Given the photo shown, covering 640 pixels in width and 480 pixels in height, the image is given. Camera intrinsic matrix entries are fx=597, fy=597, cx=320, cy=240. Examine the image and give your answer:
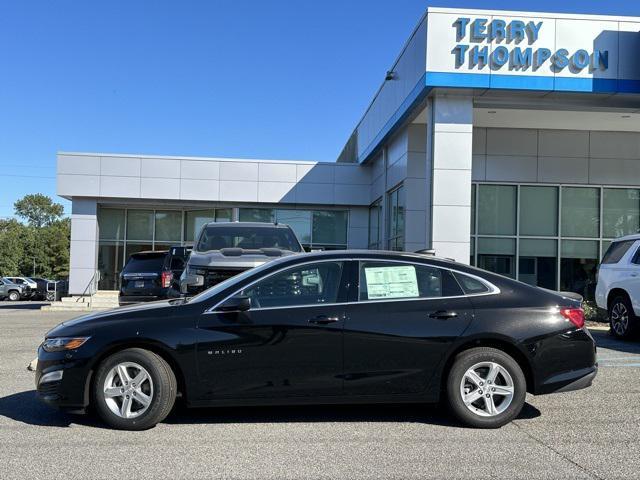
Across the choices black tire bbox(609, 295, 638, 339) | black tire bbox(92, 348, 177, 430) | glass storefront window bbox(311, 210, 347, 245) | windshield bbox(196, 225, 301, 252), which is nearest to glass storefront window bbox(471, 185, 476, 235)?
black tire bbox(609, 295, 638, 339)

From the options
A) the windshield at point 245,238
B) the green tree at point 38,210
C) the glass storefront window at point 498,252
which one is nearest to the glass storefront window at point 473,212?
the glass storefront window at point 498,252

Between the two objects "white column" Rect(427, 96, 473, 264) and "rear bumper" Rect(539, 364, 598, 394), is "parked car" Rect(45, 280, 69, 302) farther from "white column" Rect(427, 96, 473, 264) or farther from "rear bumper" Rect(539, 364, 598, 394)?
"rear bumper" Rect(539, 364, 598, 394)

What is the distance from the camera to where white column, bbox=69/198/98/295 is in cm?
2339

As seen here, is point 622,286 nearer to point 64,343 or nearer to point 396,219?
point 396,219

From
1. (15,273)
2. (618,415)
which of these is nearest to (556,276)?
(618,415)

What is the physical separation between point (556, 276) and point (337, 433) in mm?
14506

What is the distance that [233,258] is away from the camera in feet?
29.6

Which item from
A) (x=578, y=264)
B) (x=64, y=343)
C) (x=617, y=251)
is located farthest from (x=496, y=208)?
(x=64, y=343)

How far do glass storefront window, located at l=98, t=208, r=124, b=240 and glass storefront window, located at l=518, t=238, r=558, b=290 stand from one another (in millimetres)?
15962

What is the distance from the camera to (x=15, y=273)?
86.9 meters

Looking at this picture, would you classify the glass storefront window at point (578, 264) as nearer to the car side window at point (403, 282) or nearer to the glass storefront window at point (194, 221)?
the glass storefront window at point (194, 221)

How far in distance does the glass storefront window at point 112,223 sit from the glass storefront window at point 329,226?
8069mm

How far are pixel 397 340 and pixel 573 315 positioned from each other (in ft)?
5.43

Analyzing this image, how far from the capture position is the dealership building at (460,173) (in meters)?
13.4
